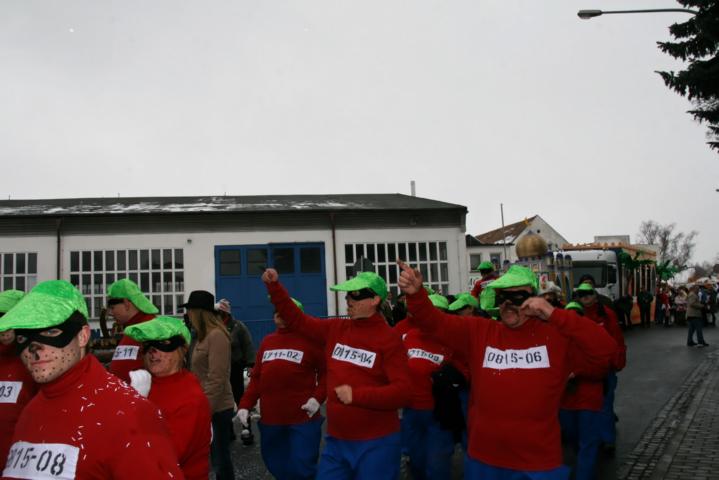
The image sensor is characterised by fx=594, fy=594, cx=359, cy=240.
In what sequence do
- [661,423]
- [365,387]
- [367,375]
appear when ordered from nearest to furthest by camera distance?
[365,387] → [367,375] → [661,423]

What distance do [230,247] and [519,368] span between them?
15289 mm

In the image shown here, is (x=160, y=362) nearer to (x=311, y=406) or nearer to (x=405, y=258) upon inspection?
(x=311, y=406)

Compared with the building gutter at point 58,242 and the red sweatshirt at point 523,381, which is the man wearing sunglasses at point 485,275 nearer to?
the red sweatshirt at point 523,381

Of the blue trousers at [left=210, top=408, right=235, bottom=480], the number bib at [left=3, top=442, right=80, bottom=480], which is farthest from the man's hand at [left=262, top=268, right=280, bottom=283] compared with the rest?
the number bib at [left=3, top=442, right=80, bottom=480]

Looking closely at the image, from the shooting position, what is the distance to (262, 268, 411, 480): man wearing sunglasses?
4043mm

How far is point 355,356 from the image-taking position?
4305 millimetres

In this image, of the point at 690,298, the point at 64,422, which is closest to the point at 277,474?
the point at 64,422

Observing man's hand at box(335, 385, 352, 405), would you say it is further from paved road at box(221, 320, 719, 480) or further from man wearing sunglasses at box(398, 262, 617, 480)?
paved road at box(221, 320, 719, 480)

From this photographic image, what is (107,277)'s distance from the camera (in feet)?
57.1

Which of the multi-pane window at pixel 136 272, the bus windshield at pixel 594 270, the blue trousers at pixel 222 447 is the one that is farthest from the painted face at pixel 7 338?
the bus windshield at pixel 594 270

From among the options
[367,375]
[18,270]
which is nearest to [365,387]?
[367,375]

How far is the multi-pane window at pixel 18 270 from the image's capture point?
1698 cm

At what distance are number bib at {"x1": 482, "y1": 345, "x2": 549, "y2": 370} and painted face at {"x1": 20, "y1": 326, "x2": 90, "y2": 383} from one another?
2441mm

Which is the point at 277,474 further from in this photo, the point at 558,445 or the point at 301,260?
the point at 301,260
